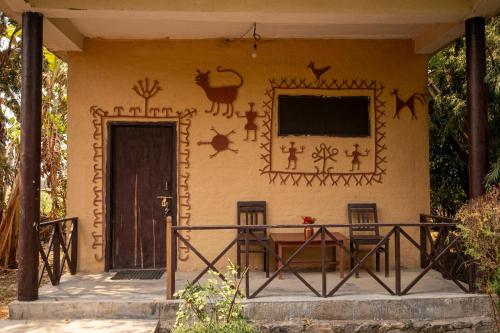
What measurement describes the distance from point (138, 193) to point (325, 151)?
2581 mm

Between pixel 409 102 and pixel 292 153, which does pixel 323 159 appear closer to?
pixel 292 153

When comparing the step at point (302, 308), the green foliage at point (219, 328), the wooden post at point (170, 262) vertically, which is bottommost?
the step at point (302, 308)

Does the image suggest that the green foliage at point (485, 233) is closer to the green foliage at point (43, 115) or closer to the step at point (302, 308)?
the step at point (302, 308)

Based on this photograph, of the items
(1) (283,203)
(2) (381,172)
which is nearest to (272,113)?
(1) (283,203)

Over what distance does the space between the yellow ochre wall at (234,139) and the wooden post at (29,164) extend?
155 centimetres

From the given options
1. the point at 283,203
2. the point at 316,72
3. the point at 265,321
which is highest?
the point at 316,72

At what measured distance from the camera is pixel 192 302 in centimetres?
393

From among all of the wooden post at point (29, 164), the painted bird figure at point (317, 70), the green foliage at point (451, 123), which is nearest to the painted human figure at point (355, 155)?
the painted bird figure at point (317, 70)

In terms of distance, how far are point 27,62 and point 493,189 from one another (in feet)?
15.8

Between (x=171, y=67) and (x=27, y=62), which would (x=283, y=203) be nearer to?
(x=171, y=67)

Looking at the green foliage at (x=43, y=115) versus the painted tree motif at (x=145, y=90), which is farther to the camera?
the green foliage at (x=43, y=115)

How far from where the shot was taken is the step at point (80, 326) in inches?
172

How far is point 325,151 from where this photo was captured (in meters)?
6.62

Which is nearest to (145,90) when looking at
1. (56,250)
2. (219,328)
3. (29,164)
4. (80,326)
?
(29,164)
